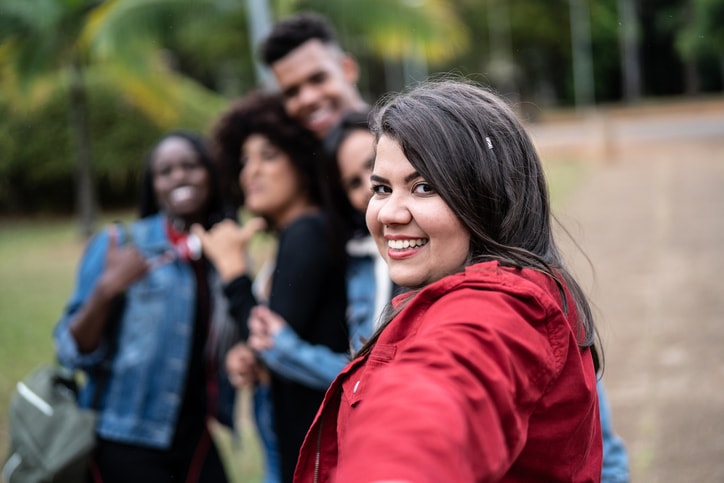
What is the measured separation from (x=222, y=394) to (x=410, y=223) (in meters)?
1.92

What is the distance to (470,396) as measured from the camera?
3.44 feet

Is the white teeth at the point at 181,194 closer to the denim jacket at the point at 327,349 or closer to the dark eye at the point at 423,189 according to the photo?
the denim jacket at the point at 327,349

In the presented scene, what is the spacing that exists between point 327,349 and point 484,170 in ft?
4.32

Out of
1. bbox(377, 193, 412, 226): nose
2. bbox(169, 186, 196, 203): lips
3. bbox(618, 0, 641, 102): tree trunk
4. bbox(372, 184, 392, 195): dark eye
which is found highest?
bbox(372, 184, 392, 195): dark eye

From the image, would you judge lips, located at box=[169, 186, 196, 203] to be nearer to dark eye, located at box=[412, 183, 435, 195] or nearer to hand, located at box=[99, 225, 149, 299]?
hand, located at box=[99, 225, 149, 299]

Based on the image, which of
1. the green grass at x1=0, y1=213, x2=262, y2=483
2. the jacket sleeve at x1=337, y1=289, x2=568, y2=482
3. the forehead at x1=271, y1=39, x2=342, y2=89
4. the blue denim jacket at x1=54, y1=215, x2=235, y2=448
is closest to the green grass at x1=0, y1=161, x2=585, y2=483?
the green grass at x1=0, y1=213, x2=262, y2=483

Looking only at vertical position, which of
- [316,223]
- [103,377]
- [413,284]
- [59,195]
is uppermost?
[413,284]

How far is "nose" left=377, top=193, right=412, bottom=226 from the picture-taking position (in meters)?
1.39

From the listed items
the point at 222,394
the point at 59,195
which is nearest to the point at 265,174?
the point at 222,394

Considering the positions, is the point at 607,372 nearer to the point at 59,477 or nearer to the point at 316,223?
the point at 316,223

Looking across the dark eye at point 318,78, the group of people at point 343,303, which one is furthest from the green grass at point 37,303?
the dark eye at point 318,78

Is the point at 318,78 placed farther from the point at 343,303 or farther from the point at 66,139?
the point at 66,139

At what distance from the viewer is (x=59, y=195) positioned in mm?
17797

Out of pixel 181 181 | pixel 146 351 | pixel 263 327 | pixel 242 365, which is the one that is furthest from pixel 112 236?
pixel 263 327
